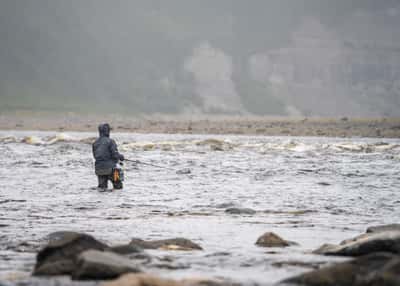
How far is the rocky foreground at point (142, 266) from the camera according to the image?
20.2 feet

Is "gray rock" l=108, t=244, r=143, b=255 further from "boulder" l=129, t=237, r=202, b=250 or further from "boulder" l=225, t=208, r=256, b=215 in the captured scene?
"boulder" l=225, t=208, r=256, b=215

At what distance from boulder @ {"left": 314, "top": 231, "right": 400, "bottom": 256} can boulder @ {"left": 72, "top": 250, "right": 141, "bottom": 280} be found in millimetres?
2437

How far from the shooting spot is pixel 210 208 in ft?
44.9

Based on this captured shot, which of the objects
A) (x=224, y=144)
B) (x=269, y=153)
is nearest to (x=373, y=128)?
(x=224, y=144)

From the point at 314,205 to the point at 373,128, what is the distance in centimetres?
5647

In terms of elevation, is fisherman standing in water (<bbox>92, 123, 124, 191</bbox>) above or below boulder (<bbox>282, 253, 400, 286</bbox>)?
above

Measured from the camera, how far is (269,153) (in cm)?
3538

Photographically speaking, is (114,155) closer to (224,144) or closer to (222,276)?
(222,276)

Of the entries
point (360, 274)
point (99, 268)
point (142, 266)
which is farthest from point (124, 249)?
point (360, 274)

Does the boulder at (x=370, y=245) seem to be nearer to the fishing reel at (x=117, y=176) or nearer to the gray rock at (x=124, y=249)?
the gray rock at (x=124, y=249)

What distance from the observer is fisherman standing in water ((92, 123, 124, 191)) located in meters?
16.8

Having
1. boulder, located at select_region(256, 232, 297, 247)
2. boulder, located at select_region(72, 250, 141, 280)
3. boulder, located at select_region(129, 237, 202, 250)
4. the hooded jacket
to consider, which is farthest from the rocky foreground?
the hooded jacket

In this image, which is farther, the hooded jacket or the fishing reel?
the fishing reel

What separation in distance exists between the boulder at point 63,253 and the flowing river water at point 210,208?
0.24 m
